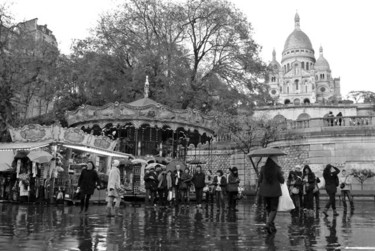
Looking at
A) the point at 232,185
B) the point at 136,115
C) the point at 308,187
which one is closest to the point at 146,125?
the point at 136,115

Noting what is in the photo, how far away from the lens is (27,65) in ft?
103

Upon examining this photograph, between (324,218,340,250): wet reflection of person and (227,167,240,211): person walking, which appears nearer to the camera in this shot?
(324,218,340,250): wet reflection of person

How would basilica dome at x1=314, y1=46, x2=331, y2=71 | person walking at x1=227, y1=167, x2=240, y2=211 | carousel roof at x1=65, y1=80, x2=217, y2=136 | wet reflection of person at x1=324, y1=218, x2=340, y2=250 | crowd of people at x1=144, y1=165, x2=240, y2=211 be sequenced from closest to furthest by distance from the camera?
1. wet reflection of person at x1=324, y1=218, x2=340, y2=250
2. person walking at x1=227, y1=167, x2=240, y2=211
3. crowd of people at x1=144, y1=165, x2=240, y2=211
4. carousel roof at x1=65, y1=80, x2=217, y2=136
5. basilica dome at x1=314, y1=46, x2=331, y2=71

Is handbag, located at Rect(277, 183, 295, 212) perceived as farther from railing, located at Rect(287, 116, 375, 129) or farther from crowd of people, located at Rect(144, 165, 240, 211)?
railing, located at Rect(287, 116, 375, 129)

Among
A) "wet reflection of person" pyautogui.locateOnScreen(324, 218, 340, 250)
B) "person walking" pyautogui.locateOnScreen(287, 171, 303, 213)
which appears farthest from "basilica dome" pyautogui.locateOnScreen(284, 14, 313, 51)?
"wet reflection of person" pyautogui.locateOnScreen(324, 218, 340, 250)

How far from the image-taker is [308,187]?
15.6m

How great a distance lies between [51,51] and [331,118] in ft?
67.2

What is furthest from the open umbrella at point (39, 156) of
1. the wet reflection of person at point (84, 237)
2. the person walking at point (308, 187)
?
the person walking at point (308, 187)

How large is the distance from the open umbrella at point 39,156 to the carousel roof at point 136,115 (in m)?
6.14

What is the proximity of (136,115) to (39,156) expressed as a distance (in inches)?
268

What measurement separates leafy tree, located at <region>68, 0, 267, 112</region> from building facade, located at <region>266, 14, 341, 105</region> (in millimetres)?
92579

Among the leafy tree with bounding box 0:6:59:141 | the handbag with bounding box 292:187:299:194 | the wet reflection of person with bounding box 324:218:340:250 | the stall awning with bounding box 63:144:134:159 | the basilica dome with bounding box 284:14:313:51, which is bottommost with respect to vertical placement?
the wet reflection of person with bounding box 324:218:340:250

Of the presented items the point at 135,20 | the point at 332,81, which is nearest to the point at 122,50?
the point at 135,20

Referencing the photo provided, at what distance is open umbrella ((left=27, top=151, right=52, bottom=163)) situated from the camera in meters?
18.4
